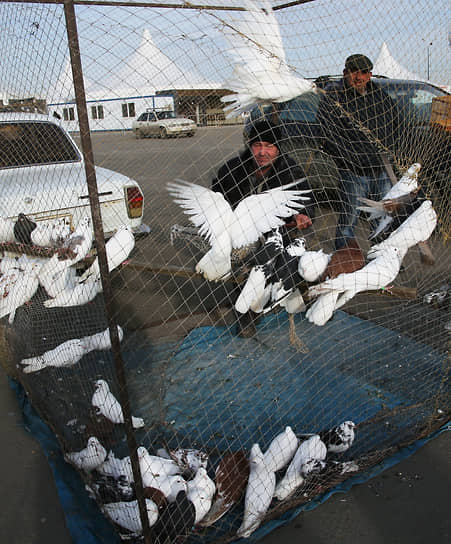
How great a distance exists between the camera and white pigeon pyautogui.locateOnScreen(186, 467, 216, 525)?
5.81ft

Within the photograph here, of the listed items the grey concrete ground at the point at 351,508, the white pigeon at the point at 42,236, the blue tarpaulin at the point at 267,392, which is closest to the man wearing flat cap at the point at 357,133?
the blue tarpaulin at the point at 267,392

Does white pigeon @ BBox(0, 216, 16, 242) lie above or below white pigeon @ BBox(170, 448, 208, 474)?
above

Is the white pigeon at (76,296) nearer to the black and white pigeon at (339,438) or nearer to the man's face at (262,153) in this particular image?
the man's face at (262,153)

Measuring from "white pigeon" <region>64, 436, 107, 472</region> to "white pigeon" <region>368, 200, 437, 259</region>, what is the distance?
1.67 metres

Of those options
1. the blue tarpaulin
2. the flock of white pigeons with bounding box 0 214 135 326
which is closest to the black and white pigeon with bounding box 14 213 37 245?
the flock of white pigeons with bounding box 0 214 135 326

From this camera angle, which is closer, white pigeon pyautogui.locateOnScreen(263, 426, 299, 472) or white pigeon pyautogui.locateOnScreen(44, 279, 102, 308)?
white pigeon pyautogui.locateOnScreen(263, 426, 299, 472)

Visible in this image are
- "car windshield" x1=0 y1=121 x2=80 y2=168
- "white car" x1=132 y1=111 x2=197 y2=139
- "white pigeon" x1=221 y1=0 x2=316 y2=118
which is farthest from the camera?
"car windshield" x1=0 y1=121 x2=80 y2=168

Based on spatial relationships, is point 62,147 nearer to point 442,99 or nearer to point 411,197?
point 411,197

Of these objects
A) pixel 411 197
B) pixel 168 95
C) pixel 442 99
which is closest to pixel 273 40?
pixel 168 95

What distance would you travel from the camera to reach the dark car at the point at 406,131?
107 inches

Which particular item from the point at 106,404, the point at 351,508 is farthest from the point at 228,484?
the point at 106,404

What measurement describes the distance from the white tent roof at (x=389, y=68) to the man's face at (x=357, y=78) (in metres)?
0.17

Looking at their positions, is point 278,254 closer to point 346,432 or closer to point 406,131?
point 346,432

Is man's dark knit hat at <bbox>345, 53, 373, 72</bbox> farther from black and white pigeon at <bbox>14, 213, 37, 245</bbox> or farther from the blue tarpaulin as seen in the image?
black and white pigeon at <bbox>14, 213, 37, 245</bbox>
